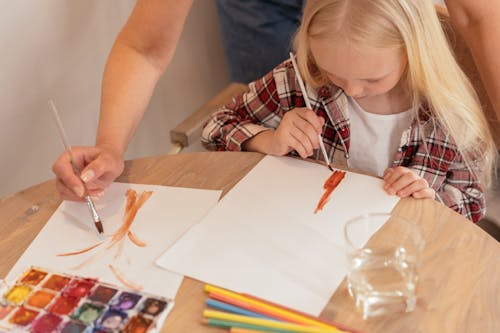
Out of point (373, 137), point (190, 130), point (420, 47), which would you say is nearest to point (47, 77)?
point (190, 130)

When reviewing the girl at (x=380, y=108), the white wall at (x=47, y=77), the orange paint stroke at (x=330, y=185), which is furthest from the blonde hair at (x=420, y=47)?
the white wall at (x=47, y=77)

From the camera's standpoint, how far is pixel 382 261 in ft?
2.85

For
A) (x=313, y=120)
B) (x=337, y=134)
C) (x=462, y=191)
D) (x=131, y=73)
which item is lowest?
(x=462, y=191)

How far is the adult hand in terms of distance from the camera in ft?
3.41

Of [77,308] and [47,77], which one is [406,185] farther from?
[47,77]

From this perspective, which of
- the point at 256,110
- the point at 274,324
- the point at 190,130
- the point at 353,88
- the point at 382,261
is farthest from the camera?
the point at 190,130

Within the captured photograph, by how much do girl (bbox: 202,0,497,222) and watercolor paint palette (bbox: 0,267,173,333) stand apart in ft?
1.41

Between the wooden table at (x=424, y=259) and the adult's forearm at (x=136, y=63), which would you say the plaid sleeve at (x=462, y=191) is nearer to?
the wooden table at (x=424, y=259)

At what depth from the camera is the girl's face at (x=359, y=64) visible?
3.45 ft

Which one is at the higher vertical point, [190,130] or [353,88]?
[353,88]

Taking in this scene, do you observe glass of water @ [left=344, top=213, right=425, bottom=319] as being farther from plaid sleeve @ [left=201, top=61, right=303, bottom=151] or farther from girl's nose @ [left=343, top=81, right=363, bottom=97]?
plaid sleeve @ [left=201, top=61, right=303, bottom=151]

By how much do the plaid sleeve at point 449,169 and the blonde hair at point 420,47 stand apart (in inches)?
0.8

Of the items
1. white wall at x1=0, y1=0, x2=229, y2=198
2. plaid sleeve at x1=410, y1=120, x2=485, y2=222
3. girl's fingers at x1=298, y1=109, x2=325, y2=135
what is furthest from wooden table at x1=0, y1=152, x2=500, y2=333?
white wall at x1=0, y1=0, x2=229, y2=198

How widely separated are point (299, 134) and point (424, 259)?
0.34 m
